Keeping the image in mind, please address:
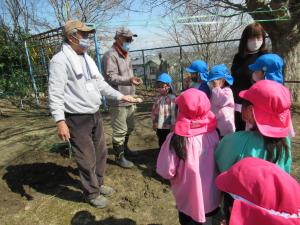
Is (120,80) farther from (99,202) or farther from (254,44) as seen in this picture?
(254,44)

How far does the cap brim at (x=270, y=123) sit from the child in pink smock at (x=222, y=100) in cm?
121

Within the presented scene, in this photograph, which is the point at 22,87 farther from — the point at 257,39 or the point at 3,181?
the point at 257,39

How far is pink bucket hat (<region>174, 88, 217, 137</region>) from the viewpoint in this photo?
6.84ft

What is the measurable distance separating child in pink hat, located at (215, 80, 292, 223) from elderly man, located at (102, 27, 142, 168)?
6.39 ft

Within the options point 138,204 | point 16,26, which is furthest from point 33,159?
point 16,26

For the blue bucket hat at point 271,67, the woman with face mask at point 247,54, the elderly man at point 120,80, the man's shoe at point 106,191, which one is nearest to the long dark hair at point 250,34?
the woman with face mask at point 247,54

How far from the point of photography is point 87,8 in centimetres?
1261

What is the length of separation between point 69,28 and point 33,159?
2.37 m

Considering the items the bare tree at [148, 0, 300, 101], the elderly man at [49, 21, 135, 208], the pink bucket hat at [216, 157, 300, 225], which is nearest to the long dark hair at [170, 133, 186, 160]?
the pink bucket hat at [216, 157, 300, 225]

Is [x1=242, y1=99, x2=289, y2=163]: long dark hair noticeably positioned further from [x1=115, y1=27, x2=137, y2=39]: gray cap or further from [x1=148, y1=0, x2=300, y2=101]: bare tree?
[x1=148, y1=0, x2=300, y2=101]: bare tree

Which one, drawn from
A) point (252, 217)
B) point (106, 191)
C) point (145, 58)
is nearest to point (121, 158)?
point (106, 191)

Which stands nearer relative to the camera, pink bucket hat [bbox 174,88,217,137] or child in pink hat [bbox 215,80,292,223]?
child in pink hat [bbox 215,80,292,223]

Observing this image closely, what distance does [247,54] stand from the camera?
316 centimetres

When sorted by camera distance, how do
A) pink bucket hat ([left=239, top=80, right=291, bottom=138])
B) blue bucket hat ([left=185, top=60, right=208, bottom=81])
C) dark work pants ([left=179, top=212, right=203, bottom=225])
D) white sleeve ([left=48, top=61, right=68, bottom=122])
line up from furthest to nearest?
blue bucket hat ([left=185, top=60, right=208, bottom=81]), white sleeve ([left=48, top=61, right=68, bottom=122]), dark work pants ([left=179, top=212, right=203, bottom=225]), pink bucket hat ([left=239, top=80, right=291, bottom=138])
